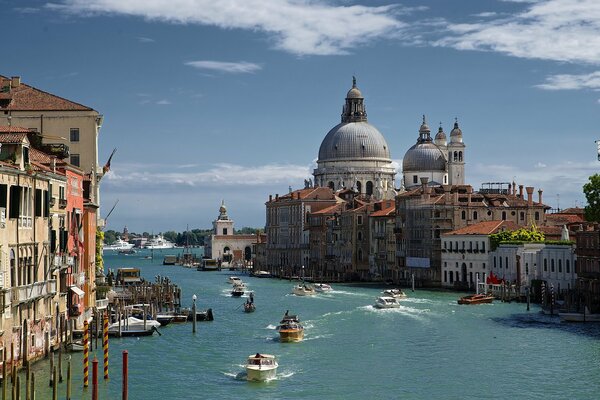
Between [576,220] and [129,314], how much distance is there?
39.8 metres

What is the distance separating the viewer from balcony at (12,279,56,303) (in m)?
23.5

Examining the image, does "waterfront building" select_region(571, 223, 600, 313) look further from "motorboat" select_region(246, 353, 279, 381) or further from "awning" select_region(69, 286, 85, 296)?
"awning" select_region(69, 286, 85, 296)

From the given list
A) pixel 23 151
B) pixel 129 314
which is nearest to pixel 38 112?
pixel 129 314

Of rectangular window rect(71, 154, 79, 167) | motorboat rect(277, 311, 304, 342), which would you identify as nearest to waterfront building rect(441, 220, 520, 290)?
motorboat rect(277, 311, 304, 342)

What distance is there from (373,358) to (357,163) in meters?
74.0

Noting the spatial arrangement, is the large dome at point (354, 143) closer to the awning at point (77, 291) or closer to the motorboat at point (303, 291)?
the motorboat at point (303, 291)

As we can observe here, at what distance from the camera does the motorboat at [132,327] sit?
35.1 metres

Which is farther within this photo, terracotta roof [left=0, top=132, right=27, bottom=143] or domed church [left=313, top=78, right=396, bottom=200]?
domed church [left=313, top=78, right=396, bottom=200]

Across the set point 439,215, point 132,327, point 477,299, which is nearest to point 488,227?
point 439,215

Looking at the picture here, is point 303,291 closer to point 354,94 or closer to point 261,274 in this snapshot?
point 261,274

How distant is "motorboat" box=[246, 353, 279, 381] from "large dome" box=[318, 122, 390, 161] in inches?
3079

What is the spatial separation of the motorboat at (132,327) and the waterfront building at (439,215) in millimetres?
31336

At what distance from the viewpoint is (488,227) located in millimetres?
60281

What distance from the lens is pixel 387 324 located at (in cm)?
4075
